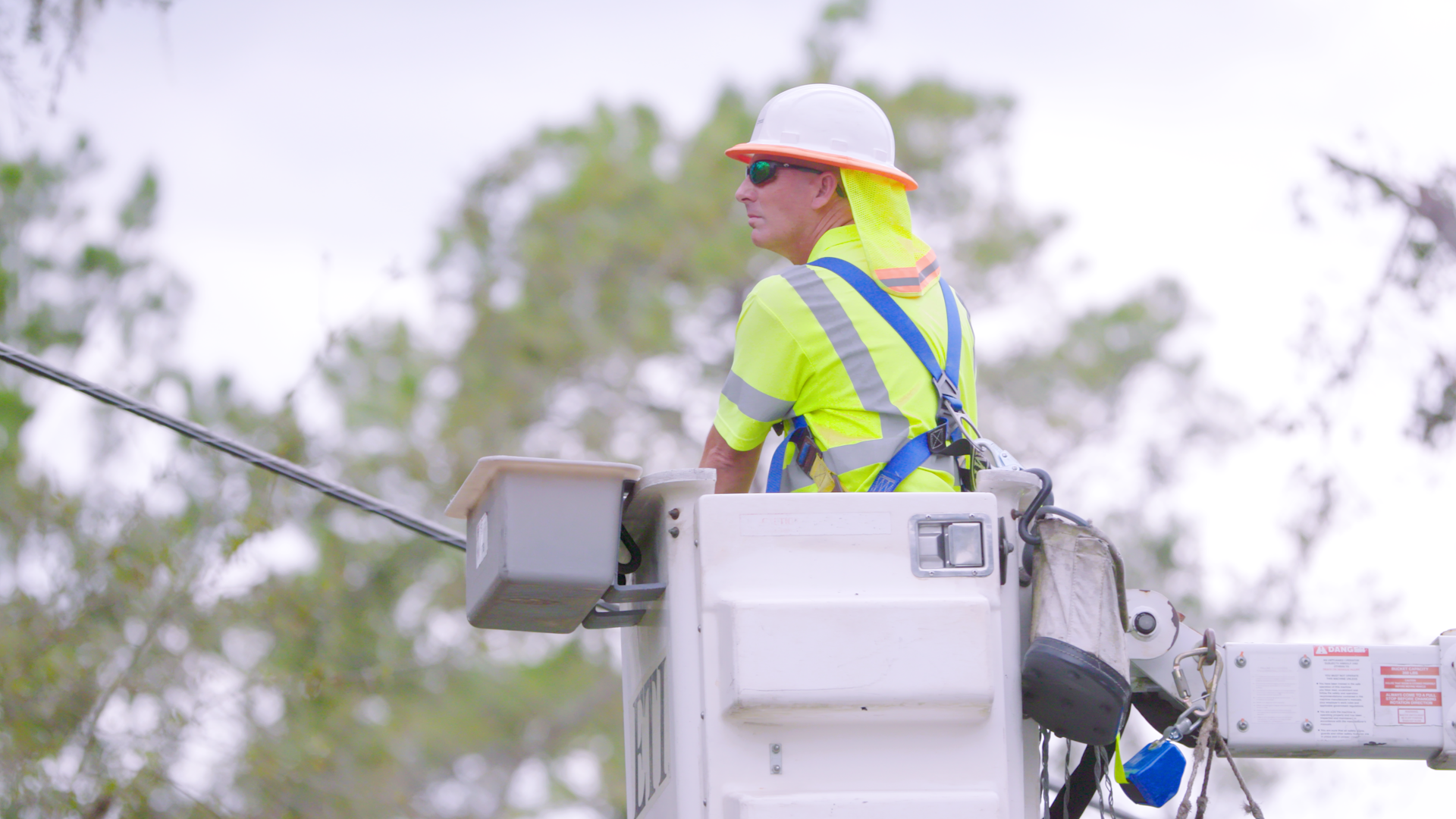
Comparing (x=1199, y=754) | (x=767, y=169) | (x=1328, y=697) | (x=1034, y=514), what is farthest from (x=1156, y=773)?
(x=767, y=169)

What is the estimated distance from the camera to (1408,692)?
10.4 feet

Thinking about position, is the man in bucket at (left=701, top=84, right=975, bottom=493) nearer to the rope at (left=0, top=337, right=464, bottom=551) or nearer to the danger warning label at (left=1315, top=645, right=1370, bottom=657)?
the danger warning label at (left=1315, top=645, right=1370, bottom=657)

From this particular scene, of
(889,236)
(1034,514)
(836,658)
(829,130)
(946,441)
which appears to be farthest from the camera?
(829,130)

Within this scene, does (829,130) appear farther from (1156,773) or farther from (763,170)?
(1156,773)

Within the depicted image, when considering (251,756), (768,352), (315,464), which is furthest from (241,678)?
(768,352)

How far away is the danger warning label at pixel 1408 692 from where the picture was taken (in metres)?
3.15

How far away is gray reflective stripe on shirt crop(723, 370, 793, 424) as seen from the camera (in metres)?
3.33

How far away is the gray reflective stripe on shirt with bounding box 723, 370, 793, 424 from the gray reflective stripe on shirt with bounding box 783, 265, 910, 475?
140mm

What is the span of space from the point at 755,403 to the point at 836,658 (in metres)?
0.79

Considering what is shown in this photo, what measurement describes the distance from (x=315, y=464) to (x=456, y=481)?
5.50 meters

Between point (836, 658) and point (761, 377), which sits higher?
point (761, 377)

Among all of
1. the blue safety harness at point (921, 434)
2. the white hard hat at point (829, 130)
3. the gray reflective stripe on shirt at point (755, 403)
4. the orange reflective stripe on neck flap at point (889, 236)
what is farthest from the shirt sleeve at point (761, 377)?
the white hard hat at point (829, 130)

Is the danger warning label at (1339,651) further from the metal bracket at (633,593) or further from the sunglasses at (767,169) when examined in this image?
the sunglasses at (767,169)

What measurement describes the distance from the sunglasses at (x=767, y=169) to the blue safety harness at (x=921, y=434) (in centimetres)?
29
